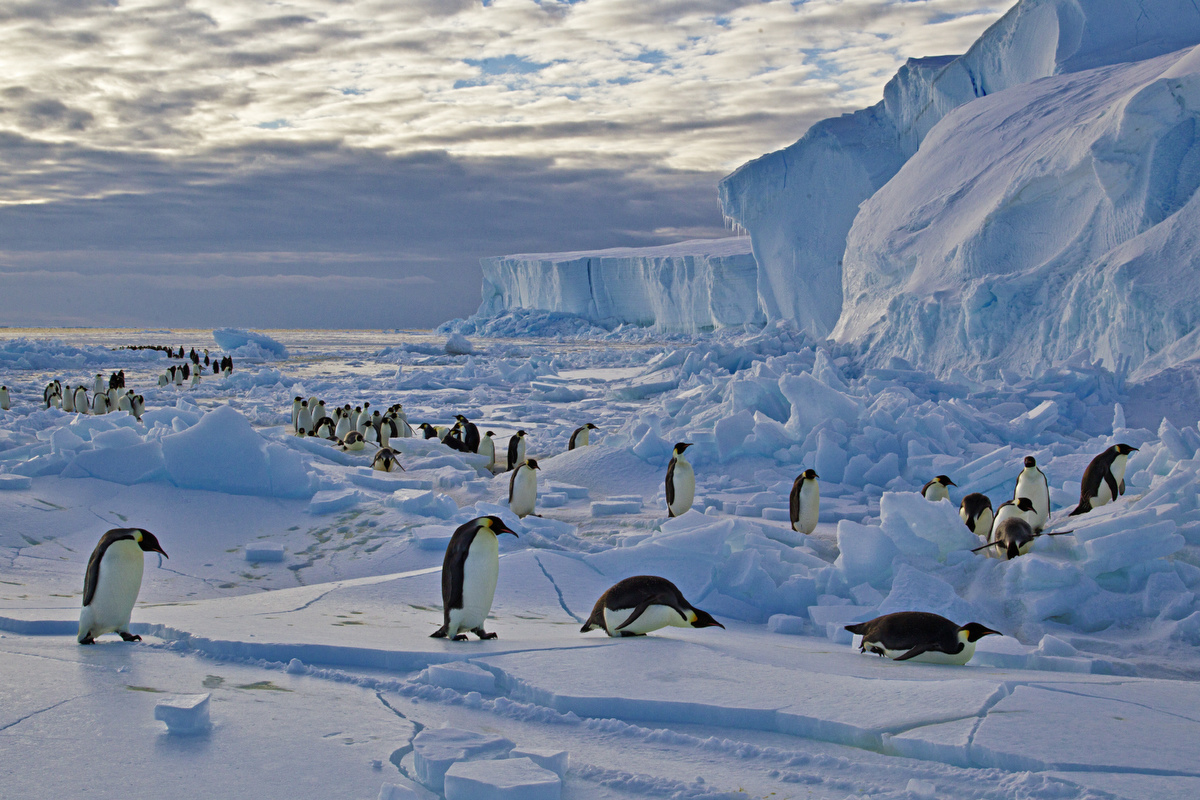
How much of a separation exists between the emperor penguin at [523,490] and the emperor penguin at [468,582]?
3450mm

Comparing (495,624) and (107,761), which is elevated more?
(107,761)

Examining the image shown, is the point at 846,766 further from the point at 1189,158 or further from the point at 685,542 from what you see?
the point at 1189,158

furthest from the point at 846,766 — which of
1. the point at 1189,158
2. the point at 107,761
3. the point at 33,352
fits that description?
the point at 33,352

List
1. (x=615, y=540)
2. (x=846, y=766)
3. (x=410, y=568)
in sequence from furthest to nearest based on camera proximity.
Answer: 1. (x=615, y=540)
2. (x=410, y=568)
3. (x=846, y=766)

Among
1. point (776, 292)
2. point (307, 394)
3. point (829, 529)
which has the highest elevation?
point (776, 292)

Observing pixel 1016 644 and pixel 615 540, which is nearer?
pixel 1016 644

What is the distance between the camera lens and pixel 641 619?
3.38 meters

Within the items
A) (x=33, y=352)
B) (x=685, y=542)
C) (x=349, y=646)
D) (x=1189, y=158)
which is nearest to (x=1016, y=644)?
(x=685, y=542)

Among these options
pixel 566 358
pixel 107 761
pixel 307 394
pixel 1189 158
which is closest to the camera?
pixel 107 761

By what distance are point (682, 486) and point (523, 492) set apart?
1.31m

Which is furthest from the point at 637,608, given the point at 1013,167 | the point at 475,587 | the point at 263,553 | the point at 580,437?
the point at 1013,167

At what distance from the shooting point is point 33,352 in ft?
96.6

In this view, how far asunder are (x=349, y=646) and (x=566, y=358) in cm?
2610

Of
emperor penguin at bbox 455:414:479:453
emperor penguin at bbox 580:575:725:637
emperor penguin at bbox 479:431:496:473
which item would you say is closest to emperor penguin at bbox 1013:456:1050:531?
emperor penguin at bbox 580:575:725:637
